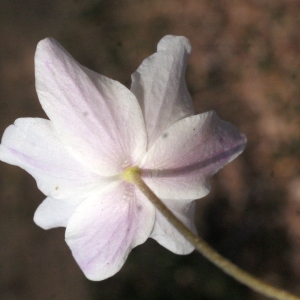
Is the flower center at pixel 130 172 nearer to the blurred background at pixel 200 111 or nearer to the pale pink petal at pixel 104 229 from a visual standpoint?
the pale pink petal at pixel 104 229

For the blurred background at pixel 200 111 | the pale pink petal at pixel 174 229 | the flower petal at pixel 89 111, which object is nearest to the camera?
the flower petal at pixel 89 111

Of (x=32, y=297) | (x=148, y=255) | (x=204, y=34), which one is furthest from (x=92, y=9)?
(x=32, y=297)

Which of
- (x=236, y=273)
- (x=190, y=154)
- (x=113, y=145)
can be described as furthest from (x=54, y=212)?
(x=236, y=273)

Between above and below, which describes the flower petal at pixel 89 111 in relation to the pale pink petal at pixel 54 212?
above

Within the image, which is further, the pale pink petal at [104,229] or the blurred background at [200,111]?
the blurred background at [200,111]

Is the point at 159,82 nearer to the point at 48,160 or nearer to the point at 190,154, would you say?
the point at 190,154

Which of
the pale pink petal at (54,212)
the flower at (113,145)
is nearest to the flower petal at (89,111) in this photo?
the flower at (113,145)

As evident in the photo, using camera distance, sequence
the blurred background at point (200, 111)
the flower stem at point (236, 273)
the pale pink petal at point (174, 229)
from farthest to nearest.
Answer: the blurred background at point (200, 111) < the pale pink petal at point (174, 229) < the flower stem at point (236, 273)
